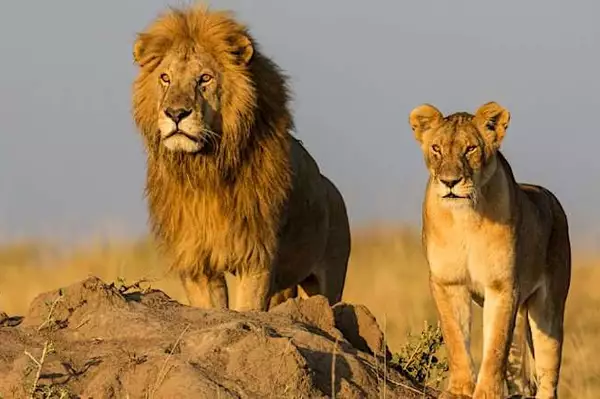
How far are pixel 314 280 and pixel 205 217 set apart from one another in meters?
1.56

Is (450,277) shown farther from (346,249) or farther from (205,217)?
(346,249)

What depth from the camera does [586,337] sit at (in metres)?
12.1

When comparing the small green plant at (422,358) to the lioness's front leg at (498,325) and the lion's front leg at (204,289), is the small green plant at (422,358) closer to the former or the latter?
the lioness's front leg at (498,325)

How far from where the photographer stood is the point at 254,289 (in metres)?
7.98

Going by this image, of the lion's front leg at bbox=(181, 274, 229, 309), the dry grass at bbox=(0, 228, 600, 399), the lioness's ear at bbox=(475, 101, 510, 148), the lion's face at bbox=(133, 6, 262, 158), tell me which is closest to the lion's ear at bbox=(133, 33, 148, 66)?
the lion's face at bbox=(133, 6, 262, 158)

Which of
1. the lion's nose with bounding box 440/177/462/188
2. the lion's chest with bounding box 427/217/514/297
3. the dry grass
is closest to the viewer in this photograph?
the lion's nose with bounding box 440/177/462/188

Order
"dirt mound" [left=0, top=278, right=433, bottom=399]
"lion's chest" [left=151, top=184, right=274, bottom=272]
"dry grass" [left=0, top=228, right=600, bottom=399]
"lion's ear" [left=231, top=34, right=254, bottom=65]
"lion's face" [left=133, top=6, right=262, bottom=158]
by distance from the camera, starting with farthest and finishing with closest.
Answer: "dry grass" [left=0, top=228, right=600, bottom=399] < "lion's ear" [left=231, top=34, right=254, bottom=65] < "lion's chest" [left=151, top=184, right=274, bottom=272] < "lion's face" [left=133, top=6, right=262, bottom=158] < "dirt mound" [left=0, top=278, right=433, bottom=399]

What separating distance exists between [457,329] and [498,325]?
0.62 feet

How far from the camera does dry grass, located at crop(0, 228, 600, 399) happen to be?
11867 millimetres

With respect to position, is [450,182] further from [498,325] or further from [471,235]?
[498,325]

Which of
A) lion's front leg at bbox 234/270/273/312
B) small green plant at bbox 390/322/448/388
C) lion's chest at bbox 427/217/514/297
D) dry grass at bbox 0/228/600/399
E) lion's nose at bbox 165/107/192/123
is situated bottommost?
dry grass at bbox 0/228/600/399

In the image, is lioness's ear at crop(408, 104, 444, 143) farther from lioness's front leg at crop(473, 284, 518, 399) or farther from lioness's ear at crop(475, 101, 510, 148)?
lioness's front leg at crop(473, 284, 518, 399)

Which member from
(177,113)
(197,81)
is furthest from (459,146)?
(197,81)

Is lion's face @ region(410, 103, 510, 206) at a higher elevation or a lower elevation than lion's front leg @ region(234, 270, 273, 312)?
higher
